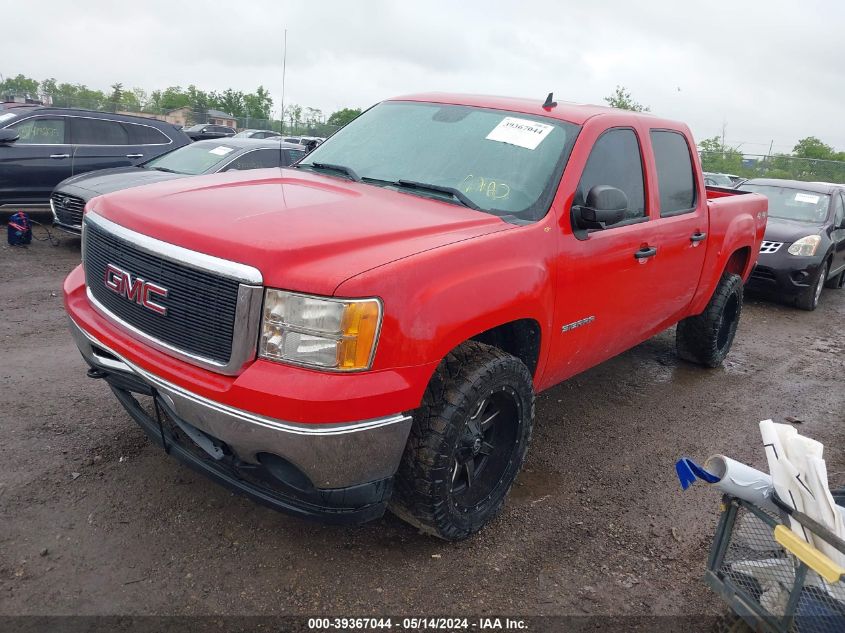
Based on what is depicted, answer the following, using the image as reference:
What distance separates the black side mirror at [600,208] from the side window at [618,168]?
101 millimetres

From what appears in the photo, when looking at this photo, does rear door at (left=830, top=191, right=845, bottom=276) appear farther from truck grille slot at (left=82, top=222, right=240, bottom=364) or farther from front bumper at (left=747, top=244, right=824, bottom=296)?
truck grille slot at (left=82, top=222, right=240, bottom=364)

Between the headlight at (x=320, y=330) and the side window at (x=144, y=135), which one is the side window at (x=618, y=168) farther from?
the side window at (x=144, y=135)

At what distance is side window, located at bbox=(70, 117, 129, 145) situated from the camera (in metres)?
10.0

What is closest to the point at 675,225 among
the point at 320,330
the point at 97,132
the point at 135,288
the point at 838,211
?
the point at 320,330

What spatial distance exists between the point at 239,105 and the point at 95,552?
58.6 metres

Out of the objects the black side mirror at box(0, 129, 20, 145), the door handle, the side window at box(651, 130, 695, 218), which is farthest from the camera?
the black side mirror at box(0, 129, 20, 145)

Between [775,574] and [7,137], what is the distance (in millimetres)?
10100

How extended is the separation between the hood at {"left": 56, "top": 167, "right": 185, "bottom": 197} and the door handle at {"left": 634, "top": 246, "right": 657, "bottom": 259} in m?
5.77

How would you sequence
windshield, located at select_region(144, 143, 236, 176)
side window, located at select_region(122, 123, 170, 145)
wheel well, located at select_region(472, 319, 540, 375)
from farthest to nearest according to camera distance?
side window, located at select_region(122, 123, 170, 145) → windshield, located at select_region(144, 143, 236, 176) → wheel well, located at select_region(472, 319, 540, 375)

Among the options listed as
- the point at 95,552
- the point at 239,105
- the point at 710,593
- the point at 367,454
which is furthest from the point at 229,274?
the point at 239,105

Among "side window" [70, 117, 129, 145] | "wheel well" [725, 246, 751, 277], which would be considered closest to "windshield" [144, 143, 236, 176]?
"side window" [70, 117, 129, 145]

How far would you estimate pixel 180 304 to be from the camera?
8.35 ft

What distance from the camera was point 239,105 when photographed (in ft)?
186

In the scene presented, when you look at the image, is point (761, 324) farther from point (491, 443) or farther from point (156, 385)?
point (156, 385)
